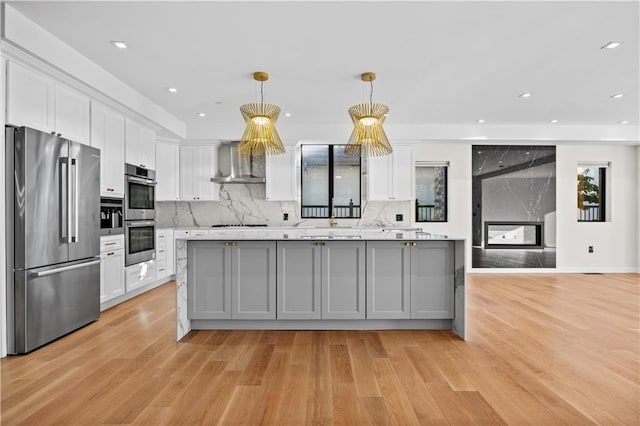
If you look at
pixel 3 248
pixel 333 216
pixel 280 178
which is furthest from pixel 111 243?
pixel 333 216

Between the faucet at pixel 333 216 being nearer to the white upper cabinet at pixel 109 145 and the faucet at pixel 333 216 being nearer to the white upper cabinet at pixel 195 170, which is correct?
the white upper cabinet at pixel 195 170

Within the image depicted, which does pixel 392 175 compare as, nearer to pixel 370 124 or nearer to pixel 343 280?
pixel 370 124

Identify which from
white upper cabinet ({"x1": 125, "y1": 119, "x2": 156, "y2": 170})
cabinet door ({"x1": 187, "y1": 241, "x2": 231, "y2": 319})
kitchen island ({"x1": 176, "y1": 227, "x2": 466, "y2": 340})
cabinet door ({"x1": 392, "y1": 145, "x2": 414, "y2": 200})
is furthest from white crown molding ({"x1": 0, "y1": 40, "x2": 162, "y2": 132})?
cabinet door ({"x1": 392, "y1": 145, "x2": 414, "y2": 200})

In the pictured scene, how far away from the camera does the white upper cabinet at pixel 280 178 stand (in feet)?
20.8

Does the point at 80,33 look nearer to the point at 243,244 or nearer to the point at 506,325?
the point at 243,244

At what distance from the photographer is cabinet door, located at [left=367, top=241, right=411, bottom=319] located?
3.46m

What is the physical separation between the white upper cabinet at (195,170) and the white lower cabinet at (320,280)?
3.42m

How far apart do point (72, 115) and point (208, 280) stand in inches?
80.6

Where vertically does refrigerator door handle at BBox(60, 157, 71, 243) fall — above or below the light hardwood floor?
above

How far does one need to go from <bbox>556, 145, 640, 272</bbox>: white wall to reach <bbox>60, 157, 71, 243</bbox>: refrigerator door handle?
7461 mm

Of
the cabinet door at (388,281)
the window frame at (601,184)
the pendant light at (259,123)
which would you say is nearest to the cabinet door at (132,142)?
the pendant light at (259,123)

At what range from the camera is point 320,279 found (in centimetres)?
345

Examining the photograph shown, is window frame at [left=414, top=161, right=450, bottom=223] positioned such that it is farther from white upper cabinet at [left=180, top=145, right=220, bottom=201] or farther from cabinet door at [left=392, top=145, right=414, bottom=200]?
white upper cabinet at [left=180, top=145, right=220, bottom=201]

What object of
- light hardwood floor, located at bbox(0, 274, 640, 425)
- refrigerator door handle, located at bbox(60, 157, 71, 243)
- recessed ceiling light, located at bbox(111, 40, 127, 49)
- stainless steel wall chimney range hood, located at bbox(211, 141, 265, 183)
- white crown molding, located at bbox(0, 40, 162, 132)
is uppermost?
recessed ceiling light, located at bbox(111, 40, 127, 49)
